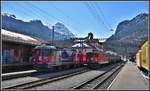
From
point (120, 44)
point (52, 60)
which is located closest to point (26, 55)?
point (52, 60)

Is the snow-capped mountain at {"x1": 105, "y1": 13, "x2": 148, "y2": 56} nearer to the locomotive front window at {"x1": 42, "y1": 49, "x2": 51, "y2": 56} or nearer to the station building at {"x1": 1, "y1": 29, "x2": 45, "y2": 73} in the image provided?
the station building at {"x1": 1, "y1": 29, "x2": 45, "y2": 73}

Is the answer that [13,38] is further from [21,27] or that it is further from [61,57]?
[21,27]

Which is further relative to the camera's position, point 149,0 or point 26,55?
point 26,55

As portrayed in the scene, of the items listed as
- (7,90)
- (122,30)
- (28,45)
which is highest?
(122,30)

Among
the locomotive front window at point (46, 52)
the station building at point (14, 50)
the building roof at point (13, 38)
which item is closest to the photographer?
the locomotive front window at point (46, 52)

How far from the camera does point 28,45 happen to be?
40.3m

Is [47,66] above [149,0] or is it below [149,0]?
below

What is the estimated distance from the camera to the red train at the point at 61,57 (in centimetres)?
3306

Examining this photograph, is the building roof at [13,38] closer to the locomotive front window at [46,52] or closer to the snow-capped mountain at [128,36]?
the locomotive front window at [46,52]

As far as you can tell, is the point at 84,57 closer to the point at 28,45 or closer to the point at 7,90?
the point at 28,45

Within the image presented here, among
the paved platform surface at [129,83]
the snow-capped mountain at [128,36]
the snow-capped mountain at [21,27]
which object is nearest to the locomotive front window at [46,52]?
the paved platform surface at [129,83]

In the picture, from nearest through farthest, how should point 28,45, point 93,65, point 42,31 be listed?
point 28,45 < point 93,65 < point 42,31

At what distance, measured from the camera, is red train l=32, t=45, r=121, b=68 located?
1302 inches

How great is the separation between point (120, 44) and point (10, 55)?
3103 inches
